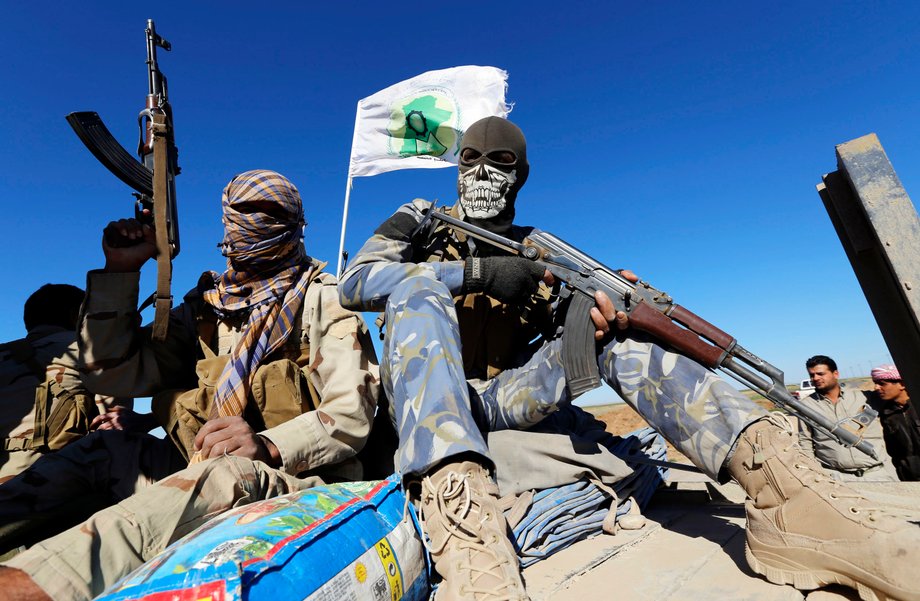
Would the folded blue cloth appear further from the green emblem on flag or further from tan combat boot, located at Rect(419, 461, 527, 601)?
the green emblem on flag

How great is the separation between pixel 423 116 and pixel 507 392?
5411 mm

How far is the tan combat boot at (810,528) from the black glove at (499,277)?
3.90ft

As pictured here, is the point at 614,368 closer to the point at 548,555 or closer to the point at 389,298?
the point at 548,555

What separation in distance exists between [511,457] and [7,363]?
3633mm

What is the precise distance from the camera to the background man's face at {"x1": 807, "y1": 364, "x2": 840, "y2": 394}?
20.9 ft

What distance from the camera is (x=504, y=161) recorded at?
3.16 m

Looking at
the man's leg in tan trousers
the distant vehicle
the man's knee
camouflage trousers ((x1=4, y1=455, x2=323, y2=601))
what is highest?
the man's knee

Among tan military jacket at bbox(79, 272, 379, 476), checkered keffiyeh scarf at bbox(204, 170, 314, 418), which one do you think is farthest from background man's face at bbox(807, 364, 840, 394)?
checkered keffiyeh scarf at bbox(204, 170, 314, 418)

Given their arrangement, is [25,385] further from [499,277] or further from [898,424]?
[898,424]

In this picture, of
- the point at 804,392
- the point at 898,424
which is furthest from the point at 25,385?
the point at 804,392

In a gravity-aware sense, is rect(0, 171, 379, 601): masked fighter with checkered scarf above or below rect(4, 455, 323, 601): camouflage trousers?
above

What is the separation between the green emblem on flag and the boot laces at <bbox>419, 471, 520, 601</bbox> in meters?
5.85

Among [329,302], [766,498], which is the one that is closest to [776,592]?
[766,498]

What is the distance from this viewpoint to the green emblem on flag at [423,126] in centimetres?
678
